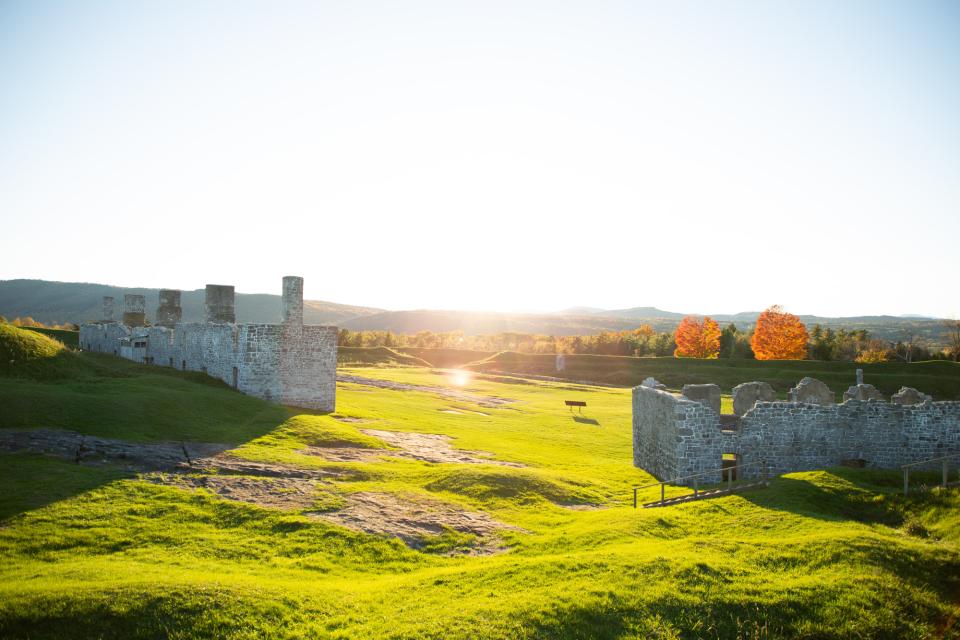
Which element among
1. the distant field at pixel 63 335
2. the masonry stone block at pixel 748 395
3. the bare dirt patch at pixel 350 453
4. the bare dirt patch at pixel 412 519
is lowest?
the bare dirt patch at pixel 412 519

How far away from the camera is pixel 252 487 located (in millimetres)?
18297

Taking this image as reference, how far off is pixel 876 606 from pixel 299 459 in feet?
55.4

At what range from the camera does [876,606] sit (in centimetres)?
1213

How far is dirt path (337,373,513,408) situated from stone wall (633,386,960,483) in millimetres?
24684

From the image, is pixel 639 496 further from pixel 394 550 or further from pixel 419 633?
pixel 419 633

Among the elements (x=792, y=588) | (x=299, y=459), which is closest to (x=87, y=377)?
(x=299, y=459)

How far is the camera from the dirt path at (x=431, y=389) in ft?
161

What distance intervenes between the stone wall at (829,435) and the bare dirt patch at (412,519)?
932 centimetres

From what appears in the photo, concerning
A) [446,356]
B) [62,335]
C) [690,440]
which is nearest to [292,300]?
[690,440]

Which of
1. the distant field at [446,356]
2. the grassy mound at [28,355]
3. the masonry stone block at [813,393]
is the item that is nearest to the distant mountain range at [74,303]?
the distant field at [446,356]

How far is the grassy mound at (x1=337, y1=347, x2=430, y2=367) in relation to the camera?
257 ft

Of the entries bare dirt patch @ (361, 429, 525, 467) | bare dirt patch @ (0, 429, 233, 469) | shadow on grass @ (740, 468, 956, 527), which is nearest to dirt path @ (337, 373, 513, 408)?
bare dirt patch @ (361, 429, 525, 467)

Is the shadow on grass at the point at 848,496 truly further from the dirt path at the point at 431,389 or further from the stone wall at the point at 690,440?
the dirt path at the point at 431,389

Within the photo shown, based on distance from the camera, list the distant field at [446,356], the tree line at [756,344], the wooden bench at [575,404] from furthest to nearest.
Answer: the distant field at [446,356]
the tree line at [756,344]
the wooden bench at [575,404]
